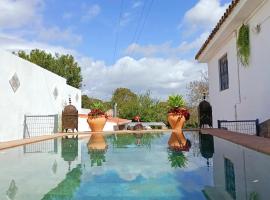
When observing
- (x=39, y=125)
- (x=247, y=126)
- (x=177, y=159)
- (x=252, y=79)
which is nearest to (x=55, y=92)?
(x=39, y=125)

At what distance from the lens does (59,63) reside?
126ft

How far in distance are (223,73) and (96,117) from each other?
566cm

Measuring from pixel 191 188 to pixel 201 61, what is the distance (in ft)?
48.3

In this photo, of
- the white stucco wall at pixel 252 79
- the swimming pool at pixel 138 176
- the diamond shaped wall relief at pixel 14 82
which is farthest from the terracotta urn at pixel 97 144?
the white stucco wall at pixel 252 79

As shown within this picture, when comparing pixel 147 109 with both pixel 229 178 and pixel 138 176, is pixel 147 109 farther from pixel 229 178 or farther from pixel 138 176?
pixel 229 178

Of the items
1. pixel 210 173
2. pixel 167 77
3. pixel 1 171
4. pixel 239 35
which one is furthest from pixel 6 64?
pixel 167 77

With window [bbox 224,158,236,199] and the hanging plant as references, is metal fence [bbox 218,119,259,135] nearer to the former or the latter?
the hanging plant

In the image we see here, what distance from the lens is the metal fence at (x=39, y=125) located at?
12.8 meters

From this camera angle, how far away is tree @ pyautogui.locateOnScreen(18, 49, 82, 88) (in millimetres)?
37281

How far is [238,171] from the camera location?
437 cm

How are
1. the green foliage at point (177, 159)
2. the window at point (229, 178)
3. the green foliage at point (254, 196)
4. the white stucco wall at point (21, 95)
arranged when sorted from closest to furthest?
the green foliage at point (254, 196), the window at point (229, 178), the green foliage at point (177, 159), the white stucco wall at point (21, 95)

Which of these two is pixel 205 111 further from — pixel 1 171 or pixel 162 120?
pixel 162 120

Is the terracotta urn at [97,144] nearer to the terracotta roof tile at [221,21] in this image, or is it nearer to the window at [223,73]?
the terracotta roof tile at [221,21]

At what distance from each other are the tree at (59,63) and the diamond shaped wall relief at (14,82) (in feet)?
84.8
